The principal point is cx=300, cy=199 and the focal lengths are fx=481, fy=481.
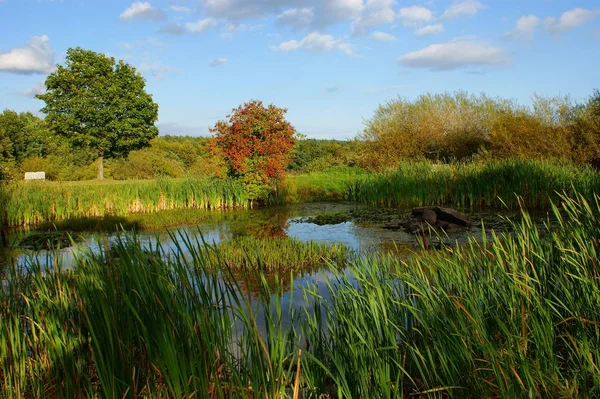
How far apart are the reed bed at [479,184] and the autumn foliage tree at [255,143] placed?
3.95 meters

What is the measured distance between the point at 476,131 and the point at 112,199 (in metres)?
22.0

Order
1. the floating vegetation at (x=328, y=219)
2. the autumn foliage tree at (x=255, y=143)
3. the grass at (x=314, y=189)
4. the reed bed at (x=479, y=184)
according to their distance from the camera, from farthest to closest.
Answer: the grass at (x=314, y=189), the autumn foliage tree at (x=255, y=143), the reed bed at (x=479, y=184), the floating vegetation at (x=328, y=219)

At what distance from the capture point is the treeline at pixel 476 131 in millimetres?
20844

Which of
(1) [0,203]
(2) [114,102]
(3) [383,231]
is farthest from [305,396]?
(2) [114,102]

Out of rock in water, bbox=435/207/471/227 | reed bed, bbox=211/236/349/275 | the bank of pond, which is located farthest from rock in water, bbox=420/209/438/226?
reed bed, bbox=211/236/349/275

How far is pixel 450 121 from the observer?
99.6 ft

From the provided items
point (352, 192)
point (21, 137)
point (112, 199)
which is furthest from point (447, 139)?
point (21, 137)

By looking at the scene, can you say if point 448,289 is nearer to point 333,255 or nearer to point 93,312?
point 93,312

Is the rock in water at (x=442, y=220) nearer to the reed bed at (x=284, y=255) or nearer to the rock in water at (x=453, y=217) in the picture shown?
the rock in water at (x=453, y=217)

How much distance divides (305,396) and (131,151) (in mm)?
40183

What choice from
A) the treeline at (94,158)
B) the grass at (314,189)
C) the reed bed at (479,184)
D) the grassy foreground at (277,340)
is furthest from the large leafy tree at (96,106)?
the grassy foreground at (277,340)

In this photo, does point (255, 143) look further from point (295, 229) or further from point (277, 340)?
point (277, 340)

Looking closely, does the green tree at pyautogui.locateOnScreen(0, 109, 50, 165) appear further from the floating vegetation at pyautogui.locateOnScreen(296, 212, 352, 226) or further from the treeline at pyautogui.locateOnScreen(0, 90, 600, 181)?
the floating vegetation at pyautogui.locateOnScreen(296, 212, 352, 226)

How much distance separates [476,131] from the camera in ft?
97.3
